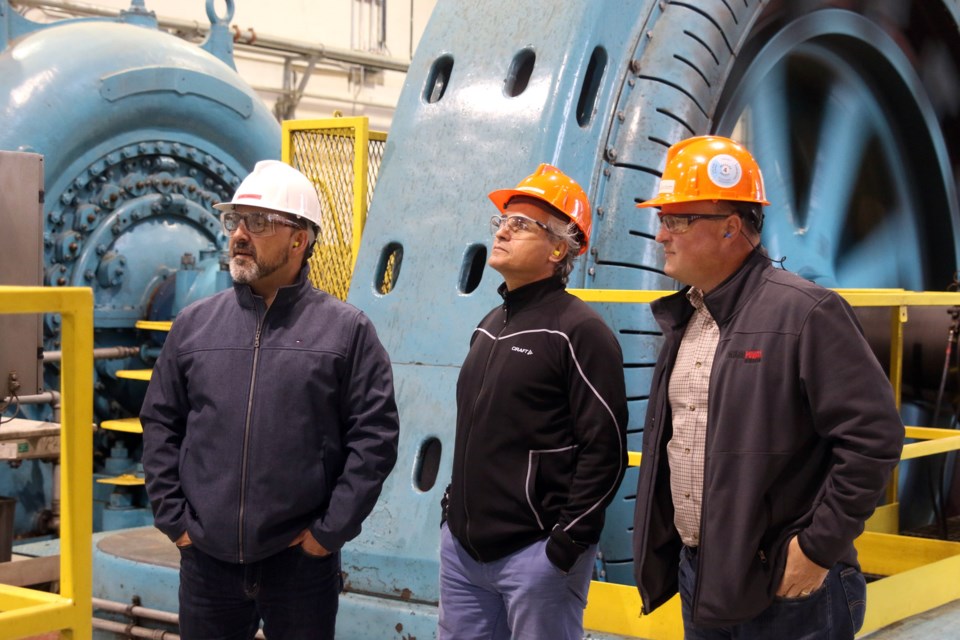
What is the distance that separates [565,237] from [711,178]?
1.57 feet

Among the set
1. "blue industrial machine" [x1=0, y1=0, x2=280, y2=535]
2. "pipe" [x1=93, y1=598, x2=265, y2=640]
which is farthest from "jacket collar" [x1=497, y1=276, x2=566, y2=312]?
"blue industrial machine" [x1=0, y1=0, x2=280, y2=535]

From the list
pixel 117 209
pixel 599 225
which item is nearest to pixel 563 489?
pixel 599 225

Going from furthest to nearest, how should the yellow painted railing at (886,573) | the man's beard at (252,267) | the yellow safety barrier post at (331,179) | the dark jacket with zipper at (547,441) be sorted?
the yellow safety barrier post at (331,179) < the yellow painted railing at (886,573) < the man's beard at (252,267) < the dark jacket with zipper at (547,441)

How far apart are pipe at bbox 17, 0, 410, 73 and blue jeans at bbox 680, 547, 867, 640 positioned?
25.4ft

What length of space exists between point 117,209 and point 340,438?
3496mm

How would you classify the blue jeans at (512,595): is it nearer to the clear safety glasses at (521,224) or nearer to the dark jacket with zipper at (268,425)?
the dark jacket with zipper at (268,425)

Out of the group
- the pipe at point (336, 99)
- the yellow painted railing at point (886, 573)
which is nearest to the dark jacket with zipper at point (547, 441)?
the yellow painted railing at point (886, 573)

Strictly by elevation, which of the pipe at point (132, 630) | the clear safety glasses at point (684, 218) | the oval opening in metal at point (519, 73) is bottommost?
the pipe at point (132, 630)

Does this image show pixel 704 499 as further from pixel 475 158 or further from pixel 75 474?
pixel 475 158

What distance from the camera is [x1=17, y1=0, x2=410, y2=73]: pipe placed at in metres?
9.25

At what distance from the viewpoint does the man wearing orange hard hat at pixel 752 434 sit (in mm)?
1806

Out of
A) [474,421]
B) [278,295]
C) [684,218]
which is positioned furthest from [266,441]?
[684,218]

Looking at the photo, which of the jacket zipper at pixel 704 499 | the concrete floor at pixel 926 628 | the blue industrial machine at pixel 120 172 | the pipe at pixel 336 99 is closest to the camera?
the jacket zipper at pixel 704 499

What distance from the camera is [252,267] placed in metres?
2.38
